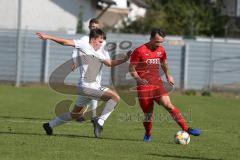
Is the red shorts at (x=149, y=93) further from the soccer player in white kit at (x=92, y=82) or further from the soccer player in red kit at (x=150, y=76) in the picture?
the soccer player in white kit at (x=92, y=82)

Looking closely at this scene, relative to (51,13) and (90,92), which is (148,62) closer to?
(90,92)

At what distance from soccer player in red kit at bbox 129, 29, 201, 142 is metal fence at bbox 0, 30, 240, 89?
763 inches

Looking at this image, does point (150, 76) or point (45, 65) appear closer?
point (150, 76)

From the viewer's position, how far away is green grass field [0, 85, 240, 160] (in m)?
10.7

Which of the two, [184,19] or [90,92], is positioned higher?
[184,19]

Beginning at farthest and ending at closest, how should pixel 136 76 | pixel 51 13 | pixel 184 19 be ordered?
pixel 184 19 → pixel 51 13 → pixel 136 76

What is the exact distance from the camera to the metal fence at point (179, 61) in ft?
107

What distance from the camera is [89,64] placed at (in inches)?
526

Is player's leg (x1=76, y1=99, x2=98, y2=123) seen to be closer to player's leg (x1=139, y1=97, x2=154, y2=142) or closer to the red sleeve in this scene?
player's leg (x1=139, y1=97, x2=154, y2=142)

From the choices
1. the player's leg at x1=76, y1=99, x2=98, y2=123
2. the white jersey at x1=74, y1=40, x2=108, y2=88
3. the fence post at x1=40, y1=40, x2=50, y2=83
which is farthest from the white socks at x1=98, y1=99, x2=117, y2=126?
the fence post at x1=40, y1=40, x2=50, y2=83

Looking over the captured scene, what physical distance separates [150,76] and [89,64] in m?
1.20

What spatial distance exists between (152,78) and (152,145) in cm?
135

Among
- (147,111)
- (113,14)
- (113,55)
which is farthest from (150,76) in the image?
(113,14)

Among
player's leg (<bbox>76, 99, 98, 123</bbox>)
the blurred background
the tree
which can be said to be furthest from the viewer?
the tree
